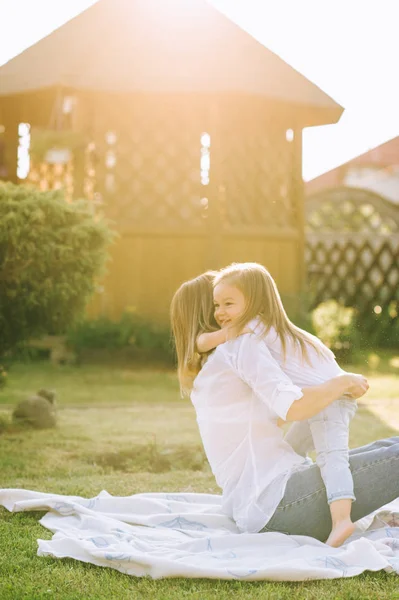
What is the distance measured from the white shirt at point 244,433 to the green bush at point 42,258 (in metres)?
2.78

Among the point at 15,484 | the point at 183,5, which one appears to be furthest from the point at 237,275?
the point at 183,5

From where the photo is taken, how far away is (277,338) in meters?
3.27

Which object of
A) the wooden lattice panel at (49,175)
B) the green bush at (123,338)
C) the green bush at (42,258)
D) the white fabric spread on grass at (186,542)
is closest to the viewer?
the white fabric spread on grass at (186,542)

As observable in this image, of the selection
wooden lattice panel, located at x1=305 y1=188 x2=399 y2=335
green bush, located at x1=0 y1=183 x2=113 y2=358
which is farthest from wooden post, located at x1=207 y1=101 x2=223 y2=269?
green bush, located at x1=0 y1=183 x2=113 y2=358

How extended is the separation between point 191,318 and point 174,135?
7489 millimetres

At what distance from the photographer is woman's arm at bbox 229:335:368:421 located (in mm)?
3021

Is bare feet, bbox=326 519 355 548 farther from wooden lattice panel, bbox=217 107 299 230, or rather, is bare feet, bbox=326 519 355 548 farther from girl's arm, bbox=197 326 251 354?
wooden lattice panel, bbox=217 107 299 230

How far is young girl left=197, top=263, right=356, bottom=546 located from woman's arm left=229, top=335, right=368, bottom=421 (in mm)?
90

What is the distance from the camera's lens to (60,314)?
A: 6082mm

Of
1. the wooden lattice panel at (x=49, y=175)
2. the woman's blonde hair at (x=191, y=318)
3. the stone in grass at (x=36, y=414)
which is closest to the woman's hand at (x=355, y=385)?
the woman's blonde hair at (x=191, y=318)

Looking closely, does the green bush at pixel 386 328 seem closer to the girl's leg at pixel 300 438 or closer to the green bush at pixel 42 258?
the green bush at pixel 42 258

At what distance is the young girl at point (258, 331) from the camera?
125 inches

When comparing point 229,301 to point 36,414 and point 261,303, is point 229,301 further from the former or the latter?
point 36,414

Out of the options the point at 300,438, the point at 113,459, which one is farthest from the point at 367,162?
the point at 300,438
